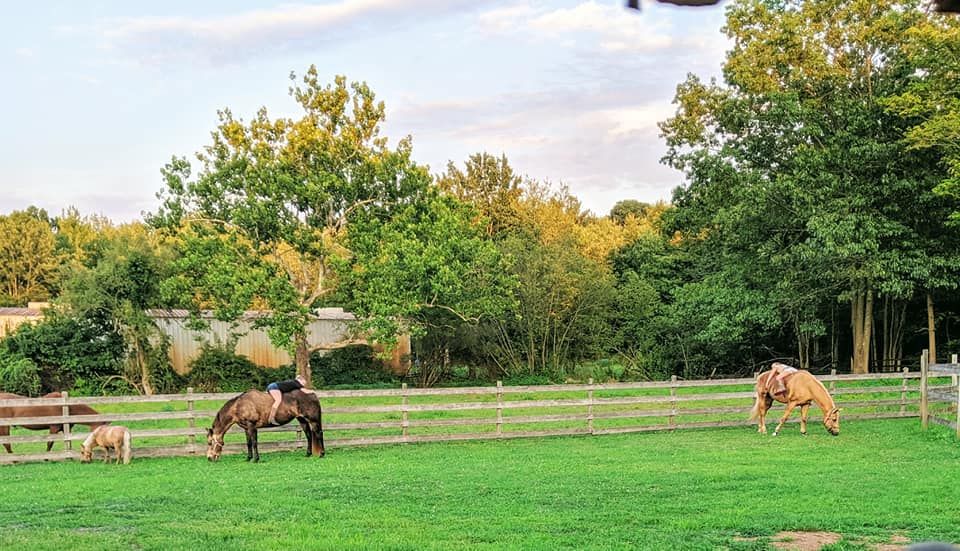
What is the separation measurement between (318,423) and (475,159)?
32.4 meters

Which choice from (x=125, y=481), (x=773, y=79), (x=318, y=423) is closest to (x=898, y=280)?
(x=773, y=79)

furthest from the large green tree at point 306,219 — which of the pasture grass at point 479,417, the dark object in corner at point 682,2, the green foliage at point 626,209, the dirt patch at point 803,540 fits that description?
the green foliage at point 626,209

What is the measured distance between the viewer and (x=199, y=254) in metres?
22.0

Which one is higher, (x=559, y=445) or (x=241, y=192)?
(x=241, y=192)

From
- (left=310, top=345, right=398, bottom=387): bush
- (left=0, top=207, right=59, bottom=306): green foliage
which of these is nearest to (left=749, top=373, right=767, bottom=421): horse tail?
(left=310, top=345, right=398, bottom=387): bush

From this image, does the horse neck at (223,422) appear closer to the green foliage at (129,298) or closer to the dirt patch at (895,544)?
the dirt patch at (895,544)

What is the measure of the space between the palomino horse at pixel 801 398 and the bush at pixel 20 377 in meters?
19.0

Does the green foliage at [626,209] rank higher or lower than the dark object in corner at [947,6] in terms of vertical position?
higher

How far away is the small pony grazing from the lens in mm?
11938

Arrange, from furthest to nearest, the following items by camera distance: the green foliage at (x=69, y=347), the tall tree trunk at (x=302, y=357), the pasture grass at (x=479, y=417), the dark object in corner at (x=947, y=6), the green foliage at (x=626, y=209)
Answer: the green foliage at (x=626, y=209) → the tall tree trunk at (x=302, y=357) → the green foliage at (x=69, y=347) → the pasture grass at (x=479, y=417) → the dark object in corner at (x=947, y=6)

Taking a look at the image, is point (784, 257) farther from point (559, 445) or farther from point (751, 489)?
point (751, 489)

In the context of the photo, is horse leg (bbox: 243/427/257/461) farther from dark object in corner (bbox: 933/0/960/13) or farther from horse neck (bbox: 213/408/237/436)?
dark object in corner (bbox: 933/0/960/13)

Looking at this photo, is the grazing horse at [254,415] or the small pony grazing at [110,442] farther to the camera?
the grazing horse at [254,415]

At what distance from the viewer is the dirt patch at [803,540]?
623 cm
